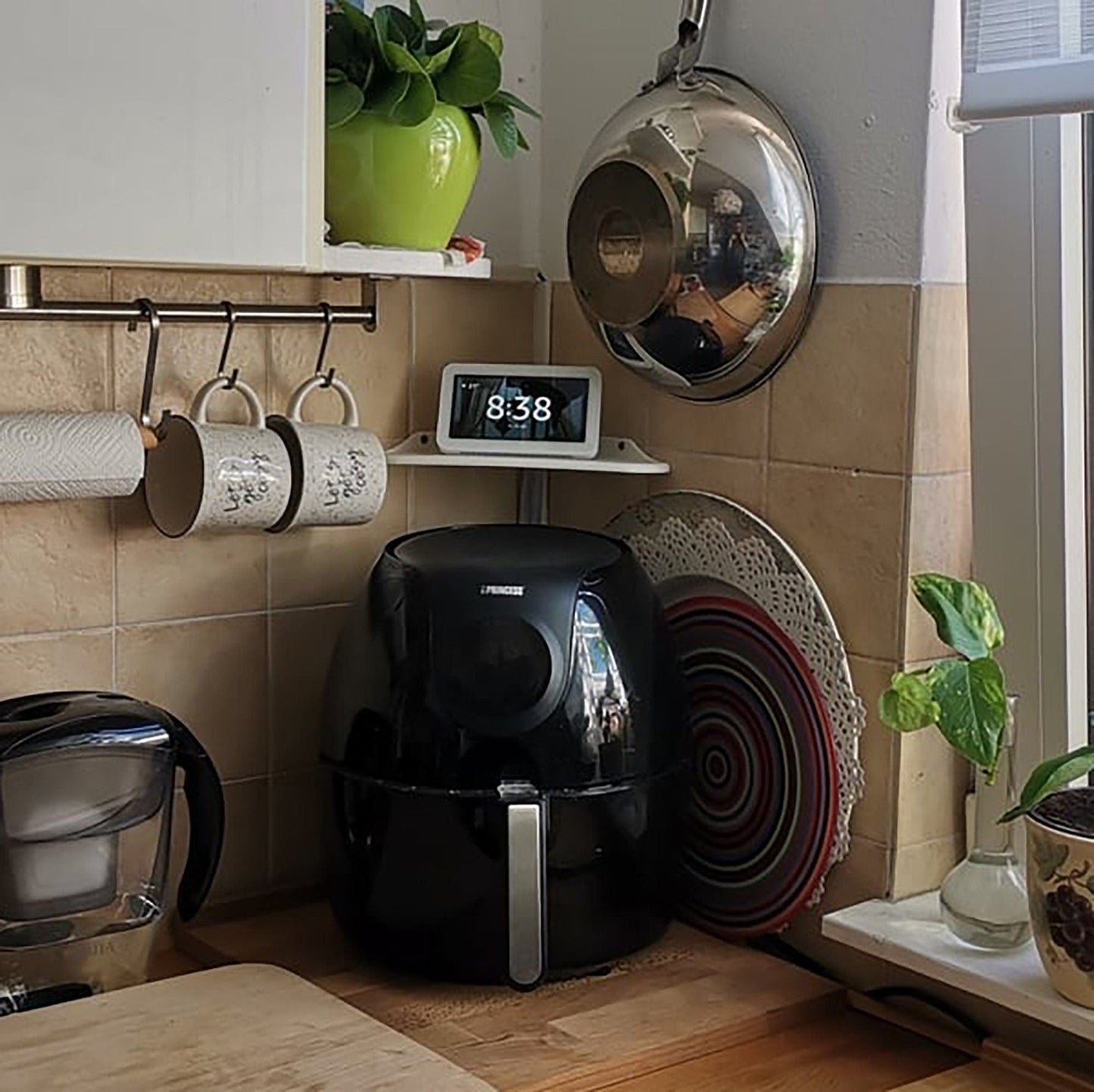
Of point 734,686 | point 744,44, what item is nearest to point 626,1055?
point 734,686

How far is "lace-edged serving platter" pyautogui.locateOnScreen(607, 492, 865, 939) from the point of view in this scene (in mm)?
1503

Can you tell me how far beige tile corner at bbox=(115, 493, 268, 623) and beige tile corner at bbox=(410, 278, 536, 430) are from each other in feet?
0.72

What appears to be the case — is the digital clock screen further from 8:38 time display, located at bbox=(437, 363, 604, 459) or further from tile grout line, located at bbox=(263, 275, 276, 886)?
tile grout line, located at bbox=(263, 275, 276, 886)

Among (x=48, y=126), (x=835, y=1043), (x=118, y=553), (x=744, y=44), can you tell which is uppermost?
(x=744, y=44)

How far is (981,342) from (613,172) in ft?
1.18

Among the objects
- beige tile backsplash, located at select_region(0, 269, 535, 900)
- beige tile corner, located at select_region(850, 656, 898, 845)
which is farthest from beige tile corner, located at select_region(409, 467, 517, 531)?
beige tile corner, located at select_region(850, 656, 898, 845)

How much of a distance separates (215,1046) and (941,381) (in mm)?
762

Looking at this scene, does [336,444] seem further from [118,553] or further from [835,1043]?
[835,1043]

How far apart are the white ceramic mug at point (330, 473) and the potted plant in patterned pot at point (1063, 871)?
2.03ft

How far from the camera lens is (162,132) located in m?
1.24

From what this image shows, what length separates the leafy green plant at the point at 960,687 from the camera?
1328mm

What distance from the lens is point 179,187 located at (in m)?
1.25

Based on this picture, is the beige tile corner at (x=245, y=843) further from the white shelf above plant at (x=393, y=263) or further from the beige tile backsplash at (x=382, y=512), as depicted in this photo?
the white shelf above plant at (x=393, y=263)

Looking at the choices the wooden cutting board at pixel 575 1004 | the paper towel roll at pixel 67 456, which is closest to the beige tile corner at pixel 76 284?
the paper towel roll at pixel 67 456
